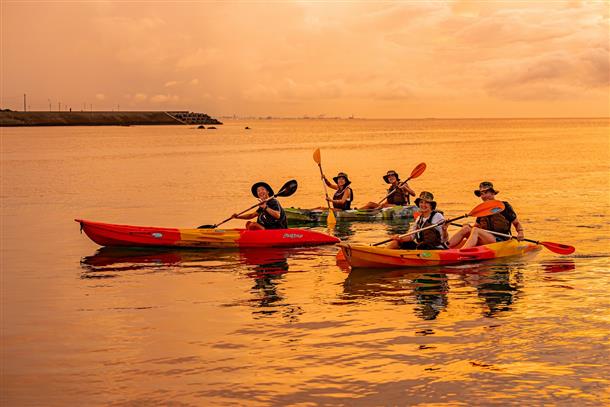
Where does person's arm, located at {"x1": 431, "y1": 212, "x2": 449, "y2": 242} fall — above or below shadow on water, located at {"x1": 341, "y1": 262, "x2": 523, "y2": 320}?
above

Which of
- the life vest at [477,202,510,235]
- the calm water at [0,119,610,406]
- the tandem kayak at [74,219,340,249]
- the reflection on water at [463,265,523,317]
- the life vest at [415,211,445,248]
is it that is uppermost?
the life vest at [477,202,510,235]

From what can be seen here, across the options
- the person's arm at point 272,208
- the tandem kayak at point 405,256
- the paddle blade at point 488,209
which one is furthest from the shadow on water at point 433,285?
the person's arm at point 272,208

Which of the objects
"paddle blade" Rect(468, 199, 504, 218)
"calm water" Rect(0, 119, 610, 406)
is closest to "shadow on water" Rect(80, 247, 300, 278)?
"calm water" Rect(0, 119, 610, 406)

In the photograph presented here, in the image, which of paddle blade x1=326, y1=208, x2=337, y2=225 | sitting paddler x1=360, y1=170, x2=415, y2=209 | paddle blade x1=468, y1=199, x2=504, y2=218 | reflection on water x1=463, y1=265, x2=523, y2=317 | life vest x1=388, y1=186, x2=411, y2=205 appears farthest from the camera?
life vest x1=388, y1=186, x2=411, y2=205

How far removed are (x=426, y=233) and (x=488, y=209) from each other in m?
1.35

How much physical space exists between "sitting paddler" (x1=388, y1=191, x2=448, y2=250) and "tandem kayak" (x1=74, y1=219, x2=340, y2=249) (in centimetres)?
354

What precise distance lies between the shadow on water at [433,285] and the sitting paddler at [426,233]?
54 cm

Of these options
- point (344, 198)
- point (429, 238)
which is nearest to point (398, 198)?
point (344, 198)

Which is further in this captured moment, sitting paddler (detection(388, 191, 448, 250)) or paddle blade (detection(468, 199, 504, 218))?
paddle blade (detection(468, 199, 504, 218))

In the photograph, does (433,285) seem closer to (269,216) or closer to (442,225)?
(442,225)

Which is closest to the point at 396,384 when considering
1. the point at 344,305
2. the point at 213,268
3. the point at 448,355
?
the point at 448,355

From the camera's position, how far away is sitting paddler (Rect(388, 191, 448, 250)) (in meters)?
16.0

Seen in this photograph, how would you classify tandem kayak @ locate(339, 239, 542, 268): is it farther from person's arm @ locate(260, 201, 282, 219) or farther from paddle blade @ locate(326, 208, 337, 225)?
paddle blade @ locate(326, 208, 337, 225)

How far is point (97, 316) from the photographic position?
43.0 ft
